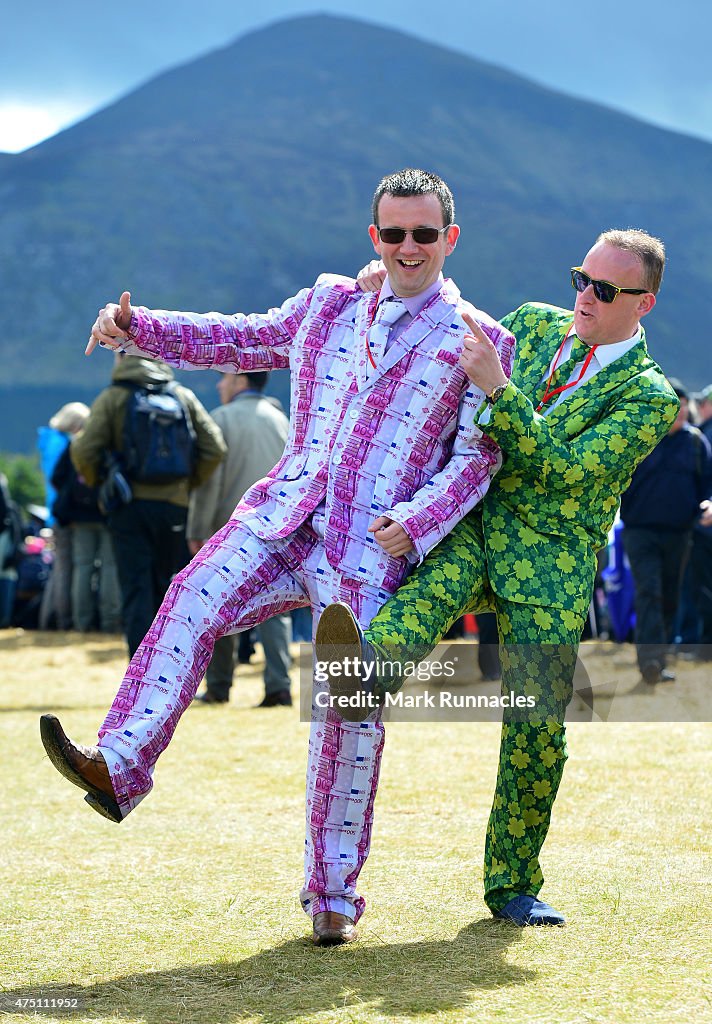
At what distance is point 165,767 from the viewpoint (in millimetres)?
7066

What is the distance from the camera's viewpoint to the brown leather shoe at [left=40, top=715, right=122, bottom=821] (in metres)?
3.44

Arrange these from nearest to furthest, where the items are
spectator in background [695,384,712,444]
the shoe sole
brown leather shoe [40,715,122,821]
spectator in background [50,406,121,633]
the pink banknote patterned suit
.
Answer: brown leather shoe [40,715,122,821]
the shoe sole
the pink banknote patterned suit
spectator in background [695,384,712,444]
spectator in background [50,406,121,633]

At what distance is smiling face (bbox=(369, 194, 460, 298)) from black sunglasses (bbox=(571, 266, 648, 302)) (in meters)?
0.41


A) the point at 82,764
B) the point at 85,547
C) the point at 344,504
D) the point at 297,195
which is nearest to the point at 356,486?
the point at 344,504

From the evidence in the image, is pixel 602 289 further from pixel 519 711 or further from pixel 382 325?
pixel 519 711

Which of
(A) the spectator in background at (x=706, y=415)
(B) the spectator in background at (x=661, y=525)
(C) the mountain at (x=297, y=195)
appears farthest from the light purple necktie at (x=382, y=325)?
(C) the mountain at (x=297, y=195)

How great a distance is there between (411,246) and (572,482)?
815mm

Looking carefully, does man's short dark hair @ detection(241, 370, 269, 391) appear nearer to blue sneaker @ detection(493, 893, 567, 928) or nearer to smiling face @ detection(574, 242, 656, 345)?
smiling face @ detection(574, 242, 656, 345)

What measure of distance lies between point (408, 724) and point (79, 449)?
2.68 metres

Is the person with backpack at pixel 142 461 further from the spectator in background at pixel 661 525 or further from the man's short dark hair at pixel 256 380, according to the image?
the spectator in background at pixel 661 525

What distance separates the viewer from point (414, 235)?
13.1 ft

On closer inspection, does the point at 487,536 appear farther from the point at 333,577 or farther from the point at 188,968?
the point at 188,968

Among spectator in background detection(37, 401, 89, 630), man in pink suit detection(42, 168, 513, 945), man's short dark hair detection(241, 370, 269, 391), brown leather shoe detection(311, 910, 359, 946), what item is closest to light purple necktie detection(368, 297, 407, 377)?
man in pink suit detection(42, 168, 513, 945)

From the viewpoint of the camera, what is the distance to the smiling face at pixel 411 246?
3.98 meters
